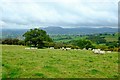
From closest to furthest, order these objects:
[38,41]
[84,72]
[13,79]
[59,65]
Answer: [13,79] → [84,72] → [59,65] → [38,41]

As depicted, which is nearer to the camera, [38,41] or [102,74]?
[102,74]

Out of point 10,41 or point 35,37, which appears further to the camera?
point 35,37

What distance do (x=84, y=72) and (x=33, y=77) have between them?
349 centimetres

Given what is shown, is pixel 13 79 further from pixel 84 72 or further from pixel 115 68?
pixel 115 68

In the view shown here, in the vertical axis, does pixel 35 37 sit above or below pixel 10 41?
above

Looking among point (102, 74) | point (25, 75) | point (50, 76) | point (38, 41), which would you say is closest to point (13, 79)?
point (25, 75)

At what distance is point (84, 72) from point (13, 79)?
464 cm

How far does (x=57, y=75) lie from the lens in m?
15.6

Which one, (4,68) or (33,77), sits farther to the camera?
(4,68)

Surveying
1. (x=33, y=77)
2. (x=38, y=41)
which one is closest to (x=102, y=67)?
(x=33, y=77)

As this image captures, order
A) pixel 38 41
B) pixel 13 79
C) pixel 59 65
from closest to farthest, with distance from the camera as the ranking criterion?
pixel 13 79 → pixel 59 65 → pixel 38 41

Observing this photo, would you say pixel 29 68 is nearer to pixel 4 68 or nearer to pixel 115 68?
pixel 4 68

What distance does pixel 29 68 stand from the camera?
56.7ft

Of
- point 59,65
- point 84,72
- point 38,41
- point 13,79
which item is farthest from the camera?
point 38,41
